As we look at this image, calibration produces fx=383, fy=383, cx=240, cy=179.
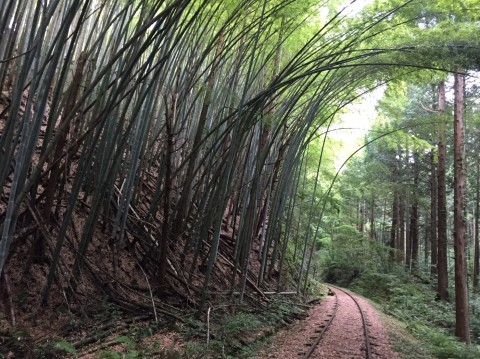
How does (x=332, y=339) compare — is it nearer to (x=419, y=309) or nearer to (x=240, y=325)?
(x=240, y=325)

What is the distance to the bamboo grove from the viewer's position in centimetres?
254

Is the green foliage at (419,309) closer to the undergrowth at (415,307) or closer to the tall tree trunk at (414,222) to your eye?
the undergrowth at (415,307)

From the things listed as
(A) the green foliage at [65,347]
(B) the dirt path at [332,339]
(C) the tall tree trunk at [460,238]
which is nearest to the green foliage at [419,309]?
(C) the tall tree trunk at [460,238]

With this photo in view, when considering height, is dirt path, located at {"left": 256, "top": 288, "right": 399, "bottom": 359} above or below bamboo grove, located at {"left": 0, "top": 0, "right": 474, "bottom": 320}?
below

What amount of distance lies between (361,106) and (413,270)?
963 cm

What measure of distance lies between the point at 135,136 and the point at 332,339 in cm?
362

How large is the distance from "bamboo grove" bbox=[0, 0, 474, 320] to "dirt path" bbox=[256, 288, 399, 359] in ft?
3.05

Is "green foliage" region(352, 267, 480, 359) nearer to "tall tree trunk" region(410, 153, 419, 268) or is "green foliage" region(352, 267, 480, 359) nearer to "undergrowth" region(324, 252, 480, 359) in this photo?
"undergrowth" region(324, 252, 480, 359)

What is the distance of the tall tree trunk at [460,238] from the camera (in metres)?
6.64

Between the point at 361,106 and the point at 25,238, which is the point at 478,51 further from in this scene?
the point at 25,238

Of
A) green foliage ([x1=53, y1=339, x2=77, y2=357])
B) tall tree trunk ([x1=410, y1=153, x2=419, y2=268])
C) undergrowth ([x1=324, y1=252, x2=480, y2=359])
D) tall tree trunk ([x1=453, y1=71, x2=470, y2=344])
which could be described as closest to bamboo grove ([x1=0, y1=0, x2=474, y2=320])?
green foliage ([x1=53, y1=339, x2=77, y2=357])

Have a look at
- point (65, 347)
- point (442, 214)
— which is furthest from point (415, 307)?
point (65, 347)

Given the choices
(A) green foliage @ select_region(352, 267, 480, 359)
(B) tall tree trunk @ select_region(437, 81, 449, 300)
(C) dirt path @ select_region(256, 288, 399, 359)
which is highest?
(B) tall tree trunk @ select_region(437, 81, 449, 300)

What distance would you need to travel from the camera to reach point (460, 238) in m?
6.91
